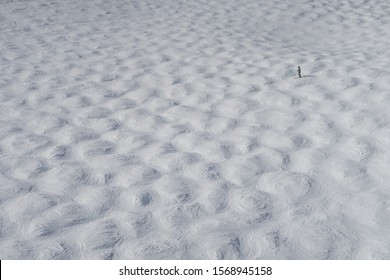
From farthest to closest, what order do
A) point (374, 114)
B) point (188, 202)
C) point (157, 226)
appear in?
point (374, 114)
point (188, 202)
point (157, 226)

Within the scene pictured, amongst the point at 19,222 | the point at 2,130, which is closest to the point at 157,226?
the point at 19,222

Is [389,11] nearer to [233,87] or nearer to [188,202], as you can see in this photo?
[233,87]

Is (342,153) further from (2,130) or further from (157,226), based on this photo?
(2,130)

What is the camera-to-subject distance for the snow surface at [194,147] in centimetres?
169

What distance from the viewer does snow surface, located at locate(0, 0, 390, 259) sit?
1.69 metres

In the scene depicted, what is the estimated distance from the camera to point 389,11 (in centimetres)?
509

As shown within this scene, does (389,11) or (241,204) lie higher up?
(241,204)

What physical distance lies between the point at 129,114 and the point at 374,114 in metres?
1.41

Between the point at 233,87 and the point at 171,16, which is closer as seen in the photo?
the point at 233,87

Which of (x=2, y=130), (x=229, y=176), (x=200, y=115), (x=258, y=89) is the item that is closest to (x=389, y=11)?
(x=258, y=89)

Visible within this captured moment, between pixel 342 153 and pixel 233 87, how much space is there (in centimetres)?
114

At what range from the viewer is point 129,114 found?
2.76 metres

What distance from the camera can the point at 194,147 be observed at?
2.33 metres
